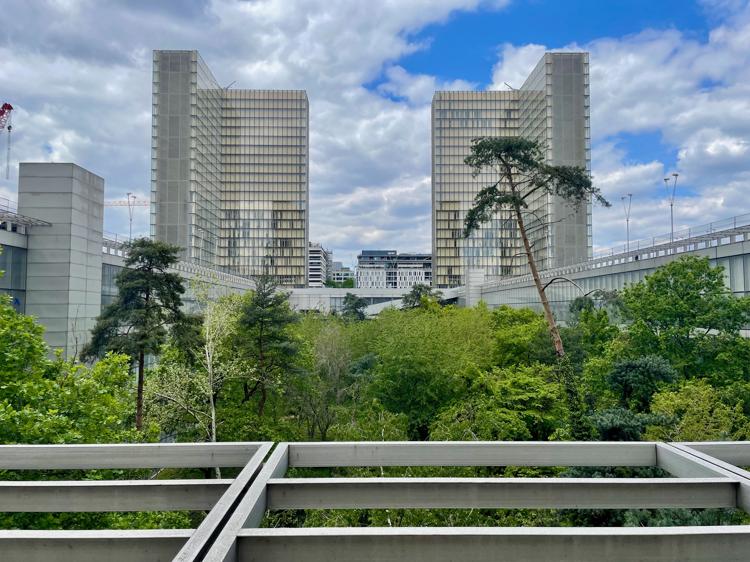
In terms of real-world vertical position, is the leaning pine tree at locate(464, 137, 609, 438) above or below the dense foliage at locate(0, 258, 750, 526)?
above

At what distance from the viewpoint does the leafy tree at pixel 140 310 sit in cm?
1952

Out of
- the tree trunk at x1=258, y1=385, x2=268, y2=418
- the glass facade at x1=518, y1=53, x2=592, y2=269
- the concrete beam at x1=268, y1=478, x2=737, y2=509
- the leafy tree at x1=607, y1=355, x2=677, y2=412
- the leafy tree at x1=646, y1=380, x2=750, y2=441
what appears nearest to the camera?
the concrete beam at x1=268, y1=478, x2=737, y2=509

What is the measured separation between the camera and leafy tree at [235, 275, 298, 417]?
80.2 ft

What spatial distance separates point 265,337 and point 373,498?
21.9 meters

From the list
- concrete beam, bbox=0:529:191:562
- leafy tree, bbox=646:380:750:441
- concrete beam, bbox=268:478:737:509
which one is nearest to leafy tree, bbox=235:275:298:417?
leafy tree, bbox=646:380:750:441

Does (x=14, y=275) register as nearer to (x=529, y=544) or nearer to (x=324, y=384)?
(x=324, y=384)

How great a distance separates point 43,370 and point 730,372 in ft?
79.2

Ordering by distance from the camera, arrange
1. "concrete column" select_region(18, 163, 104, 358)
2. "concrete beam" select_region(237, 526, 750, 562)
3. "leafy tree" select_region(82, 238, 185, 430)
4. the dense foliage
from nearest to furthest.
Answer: "concrete beam" select_region(237, 526, 750, 562)
the dense foliage
"leafy tree" select_region(82, 238, 185, 430)
"concrete column" select_region(18, 163, 104, 358)

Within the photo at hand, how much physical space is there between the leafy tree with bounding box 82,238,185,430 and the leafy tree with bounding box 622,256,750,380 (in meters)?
20.1

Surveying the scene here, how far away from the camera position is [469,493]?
12.4ft

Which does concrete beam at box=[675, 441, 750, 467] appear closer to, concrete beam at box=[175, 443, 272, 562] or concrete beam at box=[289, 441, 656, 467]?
concrete beam at box=[289, 441, 656, 467]

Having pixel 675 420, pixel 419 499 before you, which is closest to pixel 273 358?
pixel 675 420

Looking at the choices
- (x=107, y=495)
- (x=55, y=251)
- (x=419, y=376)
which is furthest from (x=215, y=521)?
(x=55, y=251)

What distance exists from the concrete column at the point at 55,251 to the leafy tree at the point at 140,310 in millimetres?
5121
